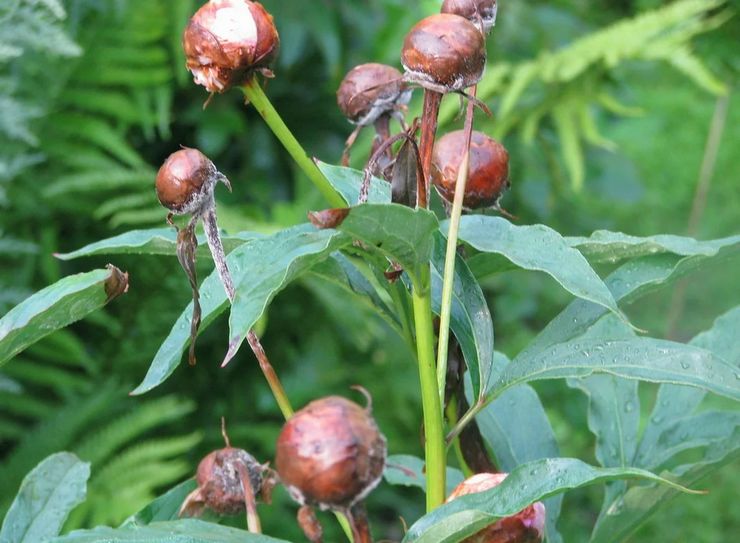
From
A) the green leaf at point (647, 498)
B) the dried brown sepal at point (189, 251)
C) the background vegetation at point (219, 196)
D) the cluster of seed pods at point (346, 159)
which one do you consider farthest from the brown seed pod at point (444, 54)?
the background vegetation at point (219, 196)

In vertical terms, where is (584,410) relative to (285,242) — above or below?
below

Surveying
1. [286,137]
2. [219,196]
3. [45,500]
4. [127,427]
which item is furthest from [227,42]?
[219,196]

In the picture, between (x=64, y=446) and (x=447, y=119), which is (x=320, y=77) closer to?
(x=447, y=119)

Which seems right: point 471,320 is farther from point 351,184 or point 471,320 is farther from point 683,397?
point 683,397

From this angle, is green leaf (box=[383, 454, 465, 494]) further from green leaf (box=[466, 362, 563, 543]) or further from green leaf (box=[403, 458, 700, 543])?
green leaf (box=[403, 458, 700, 543])

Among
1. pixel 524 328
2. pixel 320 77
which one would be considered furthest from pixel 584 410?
pixel 320 77

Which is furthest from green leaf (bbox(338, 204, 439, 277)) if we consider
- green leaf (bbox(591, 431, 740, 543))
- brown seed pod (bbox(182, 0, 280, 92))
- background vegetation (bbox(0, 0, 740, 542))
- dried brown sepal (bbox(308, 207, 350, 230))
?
background vegetation (bbox(0, 0, 740, 542))
